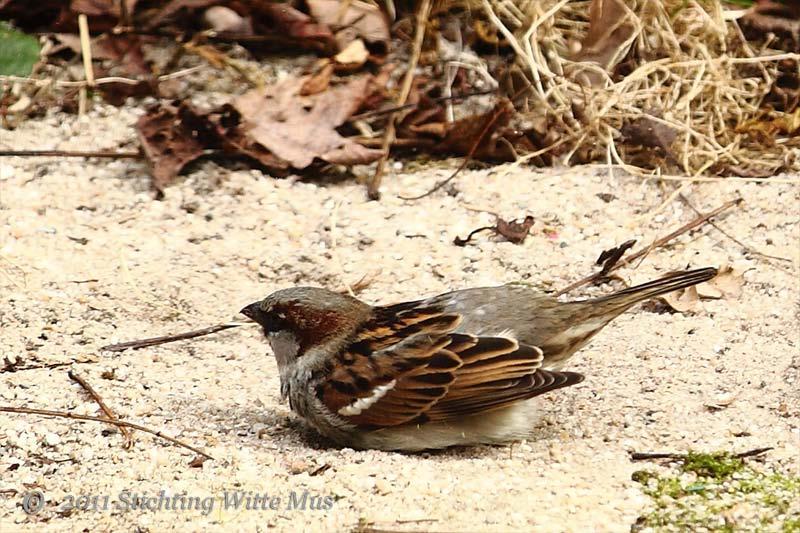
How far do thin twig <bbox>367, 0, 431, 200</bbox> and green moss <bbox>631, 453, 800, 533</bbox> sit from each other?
8.24 ft

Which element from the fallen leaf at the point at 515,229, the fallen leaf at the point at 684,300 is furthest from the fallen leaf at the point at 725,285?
the fallen leaf at the point at 515,229

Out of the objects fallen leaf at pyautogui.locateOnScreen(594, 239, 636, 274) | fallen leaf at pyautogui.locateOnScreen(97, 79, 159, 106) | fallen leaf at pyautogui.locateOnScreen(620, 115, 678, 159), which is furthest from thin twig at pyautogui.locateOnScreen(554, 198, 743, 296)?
fallen leaf at pyautogui.locateOnScreen(97, 79, 159, 106)

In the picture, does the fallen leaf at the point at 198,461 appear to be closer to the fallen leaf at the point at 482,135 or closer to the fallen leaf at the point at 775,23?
the fallen leaf at the point at 482,135

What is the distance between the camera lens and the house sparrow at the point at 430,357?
12.3ft

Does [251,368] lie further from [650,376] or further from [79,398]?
[650,376]

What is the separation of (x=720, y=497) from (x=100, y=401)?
1.94 metres

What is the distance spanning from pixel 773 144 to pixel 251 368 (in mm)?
2814

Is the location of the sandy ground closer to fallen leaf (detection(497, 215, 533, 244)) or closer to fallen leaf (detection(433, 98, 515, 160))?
fallen leaf (detection(497, 215, 533, 244))

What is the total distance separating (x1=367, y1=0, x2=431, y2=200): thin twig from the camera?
5629 mm

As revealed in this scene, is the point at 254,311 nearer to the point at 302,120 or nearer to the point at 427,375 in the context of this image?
the point at 427,375

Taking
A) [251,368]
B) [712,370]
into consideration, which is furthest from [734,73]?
[251,368]

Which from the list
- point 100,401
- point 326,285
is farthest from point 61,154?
point 100,401

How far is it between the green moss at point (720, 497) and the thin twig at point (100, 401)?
59.1 inches

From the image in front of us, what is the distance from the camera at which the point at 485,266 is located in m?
5.04
